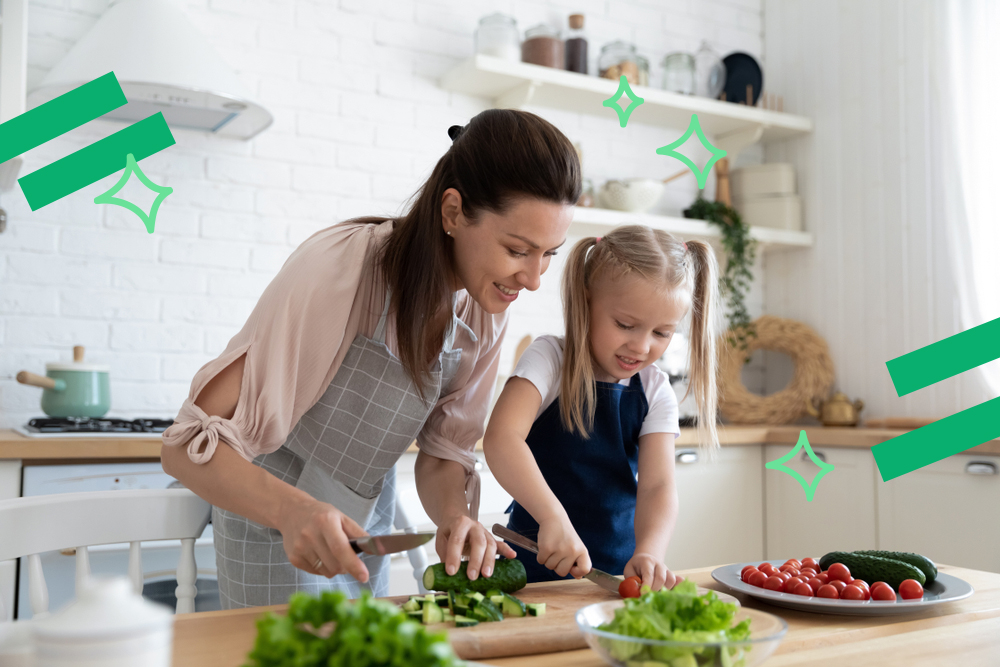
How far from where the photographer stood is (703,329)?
153 centimetres

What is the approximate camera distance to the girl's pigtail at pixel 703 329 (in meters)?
1.52

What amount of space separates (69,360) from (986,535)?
2712 millimetres

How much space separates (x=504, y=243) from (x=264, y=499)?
48 cm

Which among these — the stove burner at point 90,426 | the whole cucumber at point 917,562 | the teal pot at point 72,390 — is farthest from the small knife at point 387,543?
the teal pot at point 72,390

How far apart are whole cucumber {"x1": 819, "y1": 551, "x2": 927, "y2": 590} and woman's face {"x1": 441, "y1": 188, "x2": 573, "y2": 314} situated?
56cm

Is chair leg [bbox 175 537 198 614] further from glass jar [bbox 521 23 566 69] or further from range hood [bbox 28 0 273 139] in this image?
glass jar [bbox 521 23 566 69]

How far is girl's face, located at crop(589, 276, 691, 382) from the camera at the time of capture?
1.37 m

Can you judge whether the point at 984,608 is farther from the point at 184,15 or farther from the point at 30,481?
the point at 184,15

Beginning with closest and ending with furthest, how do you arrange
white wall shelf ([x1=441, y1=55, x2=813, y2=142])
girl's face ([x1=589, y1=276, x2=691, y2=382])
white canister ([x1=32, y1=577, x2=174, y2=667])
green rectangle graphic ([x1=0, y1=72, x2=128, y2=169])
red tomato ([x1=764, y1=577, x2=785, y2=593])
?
white canister ([x1=32, y1=577, x2=174, y2=667]) < red tomato ([x1=764, y1=577, x2=785, y2=593]) < girl's face ([x1=589, y1=276, x2=691, y2=382]) < green rectangle graphic ([x1=0, y1=72, x2=128, y2=169]) < white wall shelf ([x1=441, y1=55, x2=813, y2=142])

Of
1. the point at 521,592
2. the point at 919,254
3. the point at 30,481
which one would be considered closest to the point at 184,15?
the point at 30,481

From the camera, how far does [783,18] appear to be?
367 centimetres

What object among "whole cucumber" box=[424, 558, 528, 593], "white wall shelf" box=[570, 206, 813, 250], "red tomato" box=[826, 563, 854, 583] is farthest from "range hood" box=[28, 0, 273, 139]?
"red tomato" box=[826, 563, 854, 583]

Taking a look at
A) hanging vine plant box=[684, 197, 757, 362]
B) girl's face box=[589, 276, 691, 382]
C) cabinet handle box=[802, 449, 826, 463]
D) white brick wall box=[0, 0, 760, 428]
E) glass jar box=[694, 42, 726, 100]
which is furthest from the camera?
glass jar box=[694, 42, 726, 100]

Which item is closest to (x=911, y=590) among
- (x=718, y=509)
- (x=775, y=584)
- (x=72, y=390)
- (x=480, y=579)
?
(x=775, y=584)
